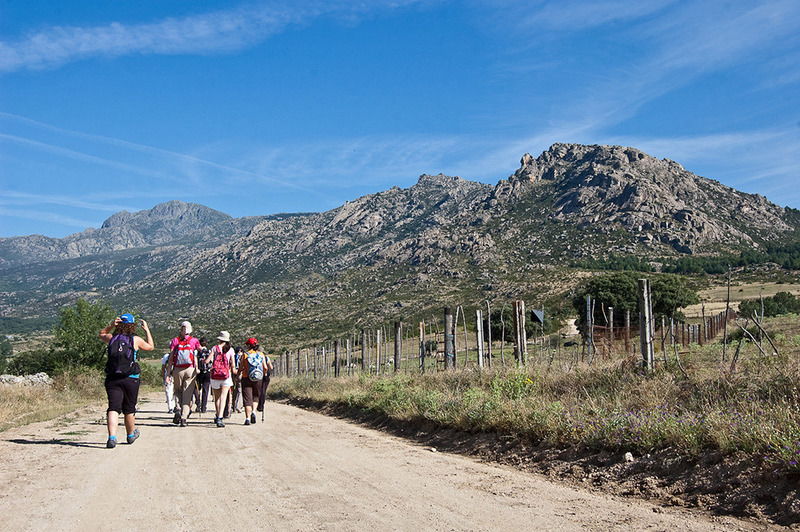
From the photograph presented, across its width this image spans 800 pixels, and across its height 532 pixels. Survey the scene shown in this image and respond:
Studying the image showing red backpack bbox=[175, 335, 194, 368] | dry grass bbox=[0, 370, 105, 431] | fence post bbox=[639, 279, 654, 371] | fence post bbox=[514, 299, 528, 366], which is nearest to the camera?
fence post bbox=[639, 279, 654, 371]

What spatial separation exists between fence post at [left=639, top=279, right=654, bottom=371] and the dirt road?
3.16 metres

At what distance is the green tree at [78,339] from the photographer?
36.7 m

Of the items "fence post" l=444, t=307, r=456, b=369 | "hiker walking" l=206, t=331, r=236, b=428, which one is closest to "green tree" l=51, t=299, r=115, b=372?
"hiker walking" l=206, t=331, r=236, b=428

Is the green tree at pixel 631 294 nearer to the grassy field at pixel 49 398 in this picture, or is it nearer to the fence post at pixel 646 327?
the grassy field at pixel 49 398

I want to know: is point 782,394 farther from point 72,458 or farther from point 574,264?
point 574,264

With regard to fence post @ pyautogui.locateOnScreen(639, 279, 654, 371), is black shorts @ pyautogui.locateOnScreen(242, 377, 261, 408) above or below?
below

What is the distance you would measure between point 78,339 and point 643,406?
37.1 m

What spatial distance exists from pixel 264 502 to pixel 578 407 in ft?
15.0

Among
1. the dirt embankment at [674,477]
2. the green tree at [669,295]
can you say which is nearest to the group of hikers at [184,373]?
the dirt embankment at [674,477]

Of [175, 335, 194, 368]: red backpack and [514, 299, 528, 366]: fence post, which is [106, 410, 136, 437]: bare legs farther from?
[514, 299, 528, 366]: fence post

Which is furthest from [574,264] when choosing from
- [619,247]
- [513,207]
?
[513,207]

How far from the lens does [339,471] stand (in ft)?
24.1

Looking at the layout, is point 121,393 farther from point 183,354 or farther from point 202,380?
point 202,380

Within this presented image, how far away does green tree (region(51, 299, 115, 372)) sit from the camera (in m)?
36.7
